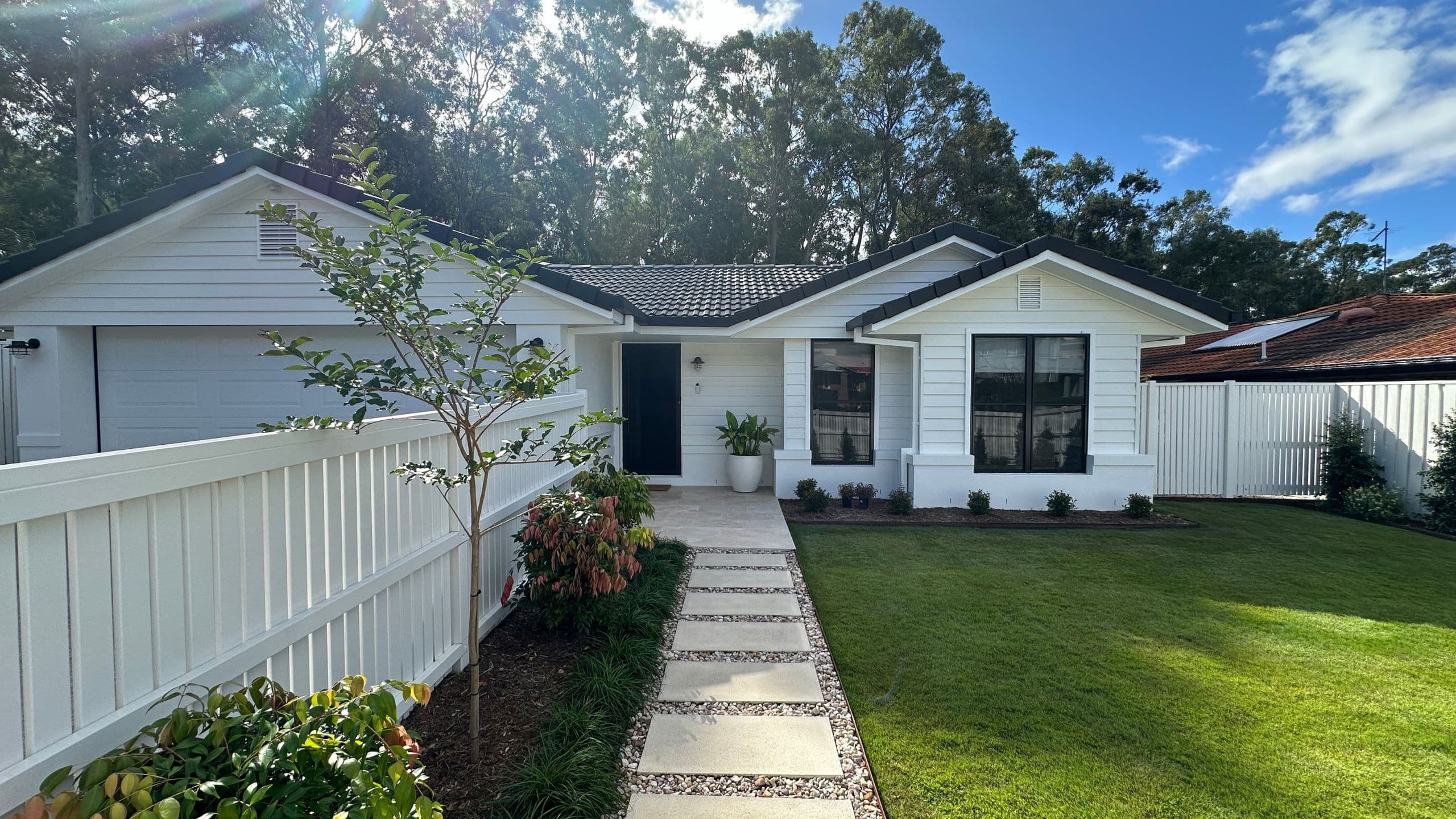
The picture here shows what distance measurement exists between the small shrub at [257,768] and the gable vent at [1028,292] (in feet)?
26.4

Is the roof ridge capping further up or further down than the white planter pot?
further up

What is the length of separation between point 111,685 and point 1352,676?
5.86 m

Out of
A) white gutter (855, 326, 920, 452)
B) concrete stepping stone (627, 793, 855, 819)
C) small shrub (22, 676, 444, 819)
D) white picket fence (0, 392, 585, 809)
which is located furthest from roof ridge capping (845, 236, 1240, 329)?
small shrub (22, 676, 444, 819)

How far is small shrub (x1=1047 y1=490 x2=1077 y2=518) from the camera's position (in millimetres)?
7867

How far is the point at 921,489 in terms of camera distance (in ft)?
26.9

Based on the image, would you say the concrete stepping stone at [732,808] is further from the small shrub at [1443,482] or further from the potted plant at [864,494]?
the small shrub at [1443,482]

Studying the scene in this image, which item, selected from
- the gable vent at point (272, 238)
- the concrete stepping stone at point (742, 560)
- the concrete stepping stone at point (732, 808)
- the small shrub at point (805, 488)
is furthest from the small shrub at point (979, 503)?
the gable vent at point (272, 238)

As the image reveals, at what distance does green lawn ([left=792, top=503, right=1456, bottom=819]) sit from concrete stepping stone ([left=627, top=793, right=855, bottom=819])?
0.91ft

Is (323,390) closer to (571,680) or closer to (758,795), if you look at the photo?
(571,680)

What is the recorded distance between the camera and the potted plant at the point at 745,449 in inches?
362

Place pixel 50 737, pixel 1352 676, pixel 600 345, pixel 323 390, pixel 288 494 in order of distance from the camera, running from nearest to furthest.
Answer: pixel 50 737 → pixel 288 494 → pixel 1352 676 → pixel 323 390 → pixel 600 345

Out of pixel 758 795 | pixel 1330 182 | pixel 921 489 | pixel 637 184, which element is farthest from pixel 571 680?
pixel 1330 182

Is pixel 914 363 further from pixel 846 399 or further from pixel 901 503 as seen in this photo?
pixel 901 503

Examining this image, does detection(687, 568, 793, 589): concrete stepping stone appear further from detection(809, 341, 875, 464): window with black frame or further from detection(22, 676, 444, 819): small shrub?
detection(22, 676, 444, 819): small shrub
